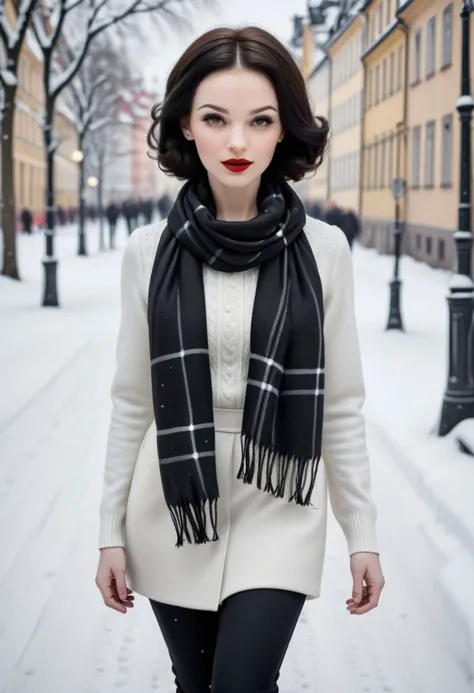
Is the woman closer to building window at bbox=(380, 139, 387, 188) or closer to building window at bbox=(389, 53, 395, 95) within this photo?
building window at bbox=(389, 53, 395, 95)

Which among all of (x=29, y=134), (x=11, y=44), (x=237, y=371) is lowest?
(x=237, y=371)

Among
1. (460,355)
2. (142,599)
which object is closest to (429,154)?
(460,355)

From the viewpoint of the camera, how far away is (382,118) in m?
40.7

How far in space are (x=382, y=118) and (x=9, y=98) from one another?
1989cm

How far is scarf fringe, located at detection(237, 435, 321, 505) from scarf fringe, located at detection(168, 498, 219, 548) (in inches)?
4.0

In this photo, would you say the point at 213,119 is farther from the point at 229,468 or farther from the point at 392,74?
the point at 392,74

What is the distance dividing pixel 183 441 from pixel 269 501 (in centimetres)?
24

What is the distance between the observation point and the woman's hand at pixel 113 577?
2.79 meters

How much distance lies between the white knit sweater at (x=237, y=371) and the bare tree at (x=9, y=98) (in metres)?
20.1

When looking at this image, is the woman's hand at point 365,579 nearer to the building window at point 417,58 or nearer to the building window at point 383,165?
the building window at point 417,58

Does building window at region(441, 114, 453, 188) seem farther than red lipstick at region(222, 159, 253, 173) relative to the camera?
Yes

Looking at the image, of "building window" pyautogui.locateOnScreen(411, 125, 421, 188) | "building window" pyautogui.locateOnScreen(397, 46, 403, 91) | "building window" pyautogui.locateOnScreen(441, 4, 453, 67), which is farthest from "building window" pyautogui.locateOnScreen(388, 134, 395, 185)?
"building window" pyautogui.locateOnScreen(441, 4, 453, 67)

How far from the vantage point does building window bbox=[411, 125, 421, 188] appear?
33.2 m

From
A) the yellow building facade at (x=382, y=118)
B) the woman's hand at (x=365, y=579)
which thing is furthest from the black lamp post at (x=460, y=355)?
the yellow building facade at (x=382, y=118)
